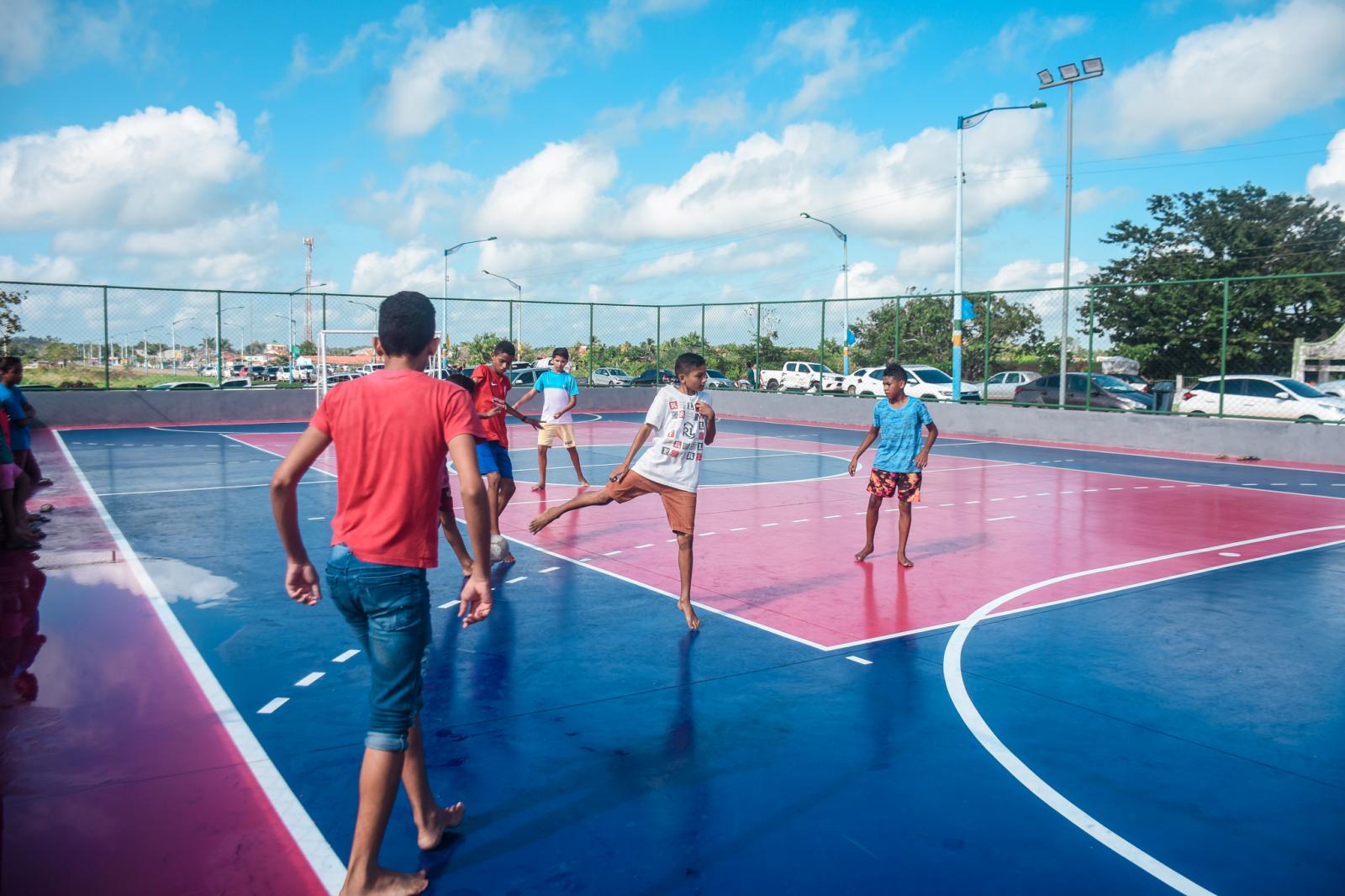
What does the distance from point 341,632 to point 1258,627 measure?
630 centimetres

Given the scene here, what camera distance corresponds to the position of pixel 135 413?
25438 mm

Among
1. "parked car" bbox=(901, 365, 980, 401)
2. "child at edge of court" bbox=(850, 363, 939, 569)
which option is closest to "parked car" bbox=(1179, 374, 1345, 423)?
"parked car" bbox=(901, 365, 980, 401)

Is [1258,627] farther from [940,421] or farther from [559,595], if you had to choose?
[940,421]

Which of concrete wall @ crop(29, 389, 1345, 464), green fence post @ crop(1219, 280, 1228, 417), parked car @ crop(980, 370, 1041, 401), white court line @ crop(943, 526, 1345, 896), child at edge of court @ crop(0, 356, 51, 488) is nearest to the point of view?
white court line @ crop(943, 526, 1345, 896)

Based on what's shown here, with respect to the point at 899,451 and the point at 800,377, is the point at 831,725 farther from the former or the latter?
the point at 800,377

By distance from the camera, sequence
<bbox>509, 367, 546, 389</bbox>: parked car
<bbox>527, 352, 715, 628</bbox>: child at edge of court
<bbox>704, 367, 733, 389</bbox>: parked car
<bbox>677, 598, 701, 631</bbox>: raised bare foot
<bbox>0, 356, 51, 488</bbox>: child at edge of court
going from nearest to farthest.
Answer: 1. <bbox>677, 598, 701, 631</bbox>: raised bare foot
2. <bbox>527, 352, 715, 628</bbox>: child at edge of court
3. <bbox>0, 356, 51, 488</bbox>: child at edge of court
4. <bbox>704, 367, 733, 389</bbox>: parked car
5. <bbox>509, 367, 546, 389</bbox>: parked car

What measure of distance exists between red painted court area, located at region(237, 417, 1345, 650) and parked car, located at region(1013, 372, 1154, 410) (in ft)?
18.6

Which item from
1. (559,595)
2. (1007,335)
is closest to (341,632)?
(559,595)

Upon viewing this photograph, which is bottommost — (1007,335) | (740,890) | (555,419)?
(740,890)

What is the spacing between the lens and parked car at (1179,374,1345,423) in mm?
20234

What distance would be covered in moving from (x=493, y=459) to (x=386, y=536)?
18.3 feet

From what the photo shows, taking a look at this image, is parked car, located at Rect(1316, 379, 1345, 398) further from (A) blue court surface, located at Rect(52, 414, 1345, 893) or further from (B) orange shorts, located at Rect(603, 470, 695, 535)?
(B) orange shorts, located at Rect(603, 470, 695, 535)

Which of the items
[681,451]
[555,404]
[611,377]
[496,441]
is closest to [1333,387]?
[555,404]

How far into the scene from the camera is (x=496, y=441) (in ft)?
29.7
